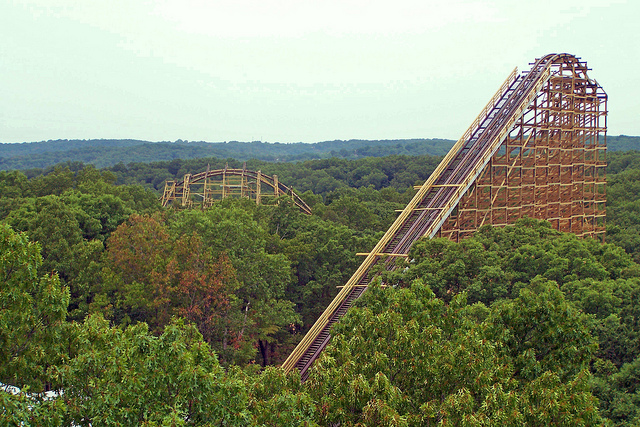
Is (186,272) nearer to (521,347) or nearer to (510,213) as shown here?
Answer: (521,347)

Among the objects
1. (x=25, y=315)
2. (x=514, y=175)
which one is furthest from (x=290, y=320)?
(x=25, y=315)

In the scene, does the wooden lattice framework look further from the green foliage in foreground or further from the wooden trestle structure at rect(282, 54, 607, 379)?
the green foliage in foreground

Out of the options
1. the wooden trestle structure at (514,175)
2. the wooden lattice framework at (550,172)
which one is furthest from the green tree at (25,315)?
the wooden lattice framework at (550,172)

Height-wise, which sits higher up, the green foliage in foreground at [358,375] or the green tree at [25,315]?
the green tree at [25,315]

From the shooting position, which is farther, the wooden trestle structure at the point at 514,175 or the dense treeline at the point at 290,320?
the wooden trestle structure at the point at 514,175

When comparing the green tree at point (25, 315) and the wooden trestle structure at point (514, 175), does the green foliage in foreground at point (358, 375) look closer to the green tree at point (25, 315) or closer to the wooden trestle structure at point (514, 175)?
the green tree at point (25, 315)

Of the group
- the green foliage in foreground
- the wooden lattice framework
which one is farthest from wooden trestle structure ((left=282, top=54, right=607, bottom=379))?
the green foliage in foreground

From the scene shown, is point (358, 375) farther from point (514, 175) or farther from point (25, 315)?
point (514, 175)
